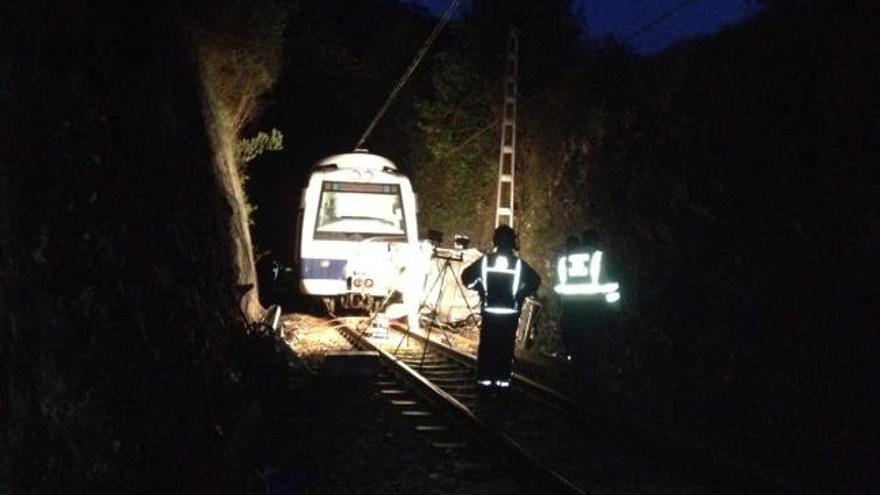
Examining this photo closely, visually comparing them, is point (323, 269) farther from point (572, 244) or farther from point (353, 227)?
point (572, 244)

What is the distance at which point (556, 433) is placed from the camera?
8055mm

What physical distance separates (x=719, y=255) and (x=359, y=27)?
31.1 m

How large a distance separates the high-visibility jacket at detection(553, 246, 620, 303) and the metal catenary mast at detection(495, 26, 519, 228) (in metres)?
7.19

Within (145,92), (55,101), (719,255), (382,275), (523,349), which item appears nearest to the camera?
(55,101)

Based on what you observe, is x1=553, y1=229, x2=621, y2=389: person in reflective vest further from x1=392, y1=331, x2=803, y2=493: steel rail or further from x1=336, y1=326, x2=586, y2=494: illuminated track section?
x1=336, y1=326, x2=586, y2=494: illuminated track section

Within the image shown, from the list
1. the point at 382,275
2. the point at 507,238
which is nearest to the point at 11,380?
the point at 507,238

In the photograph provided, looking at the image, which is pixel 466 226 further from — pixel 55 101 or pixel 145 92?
pixel 55 101

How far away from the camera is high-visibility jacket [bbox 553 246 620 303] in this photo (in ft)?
30.9

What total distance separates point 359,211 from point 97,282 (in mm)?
13433

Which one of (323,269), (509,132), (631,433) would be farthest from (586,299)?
(323,269)

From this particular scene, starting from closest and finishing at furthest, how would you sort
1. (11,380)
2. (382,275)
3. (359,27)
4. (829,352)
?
(11,380)
(829,352)
(382,275)
(359,27)

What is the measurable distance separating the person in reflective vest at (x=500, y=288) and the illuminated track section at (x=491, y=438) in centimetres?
78

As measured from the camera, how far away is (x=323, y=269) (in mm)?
18438

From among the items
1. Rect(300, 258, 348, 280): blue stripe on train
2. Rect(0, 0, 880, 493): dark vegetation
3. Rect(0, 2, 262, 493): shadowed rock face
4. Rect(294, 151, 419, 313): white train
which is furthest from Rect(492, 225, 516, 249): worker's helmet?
Rect(300, 258, 348, 280): blue stripe on train
